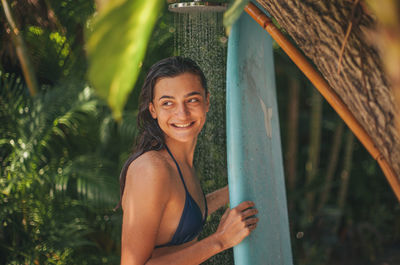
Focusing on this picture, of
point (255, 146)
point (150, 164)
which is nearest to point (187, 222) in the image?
point (150, 164)

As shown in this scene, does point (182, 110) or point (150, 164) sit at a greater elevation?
point (182, 110)

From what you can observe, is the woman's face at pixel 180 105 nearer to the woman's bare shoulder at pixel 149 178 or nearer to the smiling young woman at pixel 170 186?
the smiling young woman at pixel 170 186

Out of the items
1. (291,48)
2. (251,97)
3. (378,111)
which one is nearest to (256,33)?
(251,97)

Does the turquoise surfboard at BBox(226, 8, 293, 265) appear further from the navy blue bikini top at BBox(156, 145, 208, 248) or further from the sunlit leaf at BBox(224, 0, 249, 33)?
the sunlit leaf at BBox(224, 0, 249, 33)

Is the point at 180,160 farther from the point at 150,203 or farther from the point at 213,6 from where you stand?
the point at 213,6

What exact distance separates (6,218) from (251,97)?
224 cm

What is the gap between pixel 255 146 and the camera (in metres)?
1.72

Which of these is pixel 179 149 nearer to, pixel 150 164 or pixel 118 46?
pixel 150 164

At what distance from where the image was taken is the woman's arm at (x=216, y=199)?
1.90 m

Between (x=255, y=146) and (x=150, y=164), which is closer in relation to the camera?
(x=150, y=164)

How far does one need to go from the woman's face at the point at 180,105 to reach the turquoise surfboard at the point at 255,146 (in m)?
0.17

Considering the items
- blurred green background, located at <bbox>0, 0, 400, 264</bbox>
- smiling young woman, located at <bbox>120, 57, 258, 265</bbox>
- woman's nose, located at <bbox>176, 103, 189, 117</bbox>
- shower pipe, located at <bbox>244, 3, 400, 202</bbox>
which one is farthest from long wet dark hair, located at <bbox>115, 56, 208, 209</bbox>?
blurred green background, located at <bbox>0, 0, 400, 264</bbox>

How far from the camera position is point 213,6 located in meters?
1.59

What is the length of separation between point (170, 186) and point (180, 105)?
11.9 inches
